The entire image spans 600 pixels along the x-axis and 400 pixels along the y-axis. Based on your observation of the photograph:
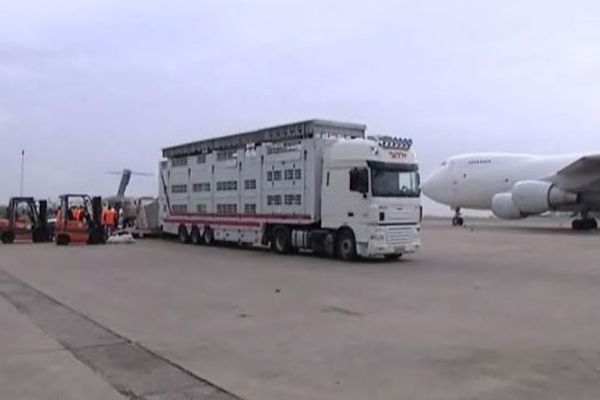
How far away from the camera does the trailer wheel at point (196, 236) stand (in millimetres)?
27500

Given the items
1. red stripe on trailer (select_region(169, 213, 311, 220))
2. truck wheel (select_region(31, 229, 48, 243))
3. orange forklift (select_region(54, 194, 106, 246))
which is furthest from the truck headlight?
truck wheel (select_region(31, 229, 48, 243))

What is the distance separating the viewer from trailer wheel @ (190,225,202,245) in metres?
27.5

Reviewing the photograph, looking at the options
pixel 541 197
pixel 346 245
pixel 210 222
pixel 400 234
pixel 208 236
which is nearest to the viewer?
pixel 400 234

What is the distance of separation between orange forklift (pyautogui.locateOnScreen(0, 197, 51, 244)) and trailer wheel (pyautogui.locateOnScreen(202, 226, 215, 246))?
8856 mm

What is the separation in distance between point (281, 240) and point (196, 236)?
599 centimetres

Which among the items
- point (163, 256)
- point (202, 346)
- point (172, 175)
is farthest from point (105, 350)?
point (172, 175)

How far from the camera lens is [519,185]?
3875 cm

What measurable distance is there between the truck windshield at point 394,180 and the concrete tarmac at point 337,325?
2.03 m

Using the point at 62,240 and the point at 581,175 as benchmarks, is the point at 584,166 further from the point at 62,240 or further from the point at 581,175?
the point at 62,240

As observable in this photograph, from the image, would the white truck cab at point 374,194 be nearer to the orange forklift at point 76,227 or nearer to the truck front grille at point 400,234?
the truck front grille at point 400,234

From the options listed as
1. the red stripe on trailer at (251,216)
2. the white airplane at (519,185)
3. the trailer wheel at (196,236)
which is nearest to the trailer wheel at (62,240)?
the red stripe on trailer at (251,216)

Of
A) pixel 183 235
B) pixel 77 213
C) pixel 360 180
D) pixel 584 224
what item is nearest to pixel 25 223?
pixel 77 213

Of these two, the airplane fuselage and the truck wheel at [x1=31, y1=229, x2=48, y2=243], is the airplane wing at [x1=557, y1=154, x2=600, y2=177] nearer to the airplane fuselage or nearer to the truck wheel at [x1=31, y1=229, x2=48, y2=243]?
the airplane fuselage

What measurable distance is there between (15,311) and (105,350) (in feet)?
11.9
